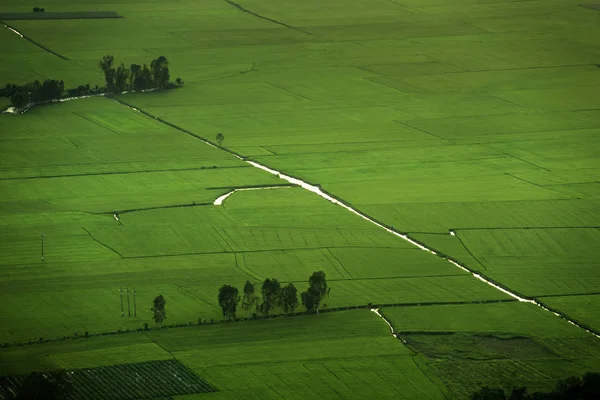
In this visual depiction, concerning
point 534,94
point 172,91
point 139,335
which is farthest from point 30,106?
point 139,335

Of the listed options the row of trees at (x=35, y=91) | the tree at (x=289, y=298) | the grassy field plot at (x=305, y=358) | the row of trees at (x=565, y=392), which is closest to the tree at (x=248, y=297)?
the grassy field plot at (x=305, y=358)

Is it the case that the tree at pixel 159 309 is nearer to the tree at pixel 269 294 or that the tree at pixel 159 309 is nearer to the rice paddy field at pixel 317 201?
the rice paddy field at pixel 317 201

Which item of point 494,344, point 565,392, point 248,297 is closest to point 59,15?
point 248,297

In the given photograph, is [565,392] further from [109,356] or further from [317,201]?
[317,201]

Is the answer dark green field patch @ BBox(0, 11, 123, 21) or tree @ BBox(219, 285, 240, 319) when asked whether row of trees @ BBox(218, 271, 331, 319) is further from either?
dark green field patch @ BBox(0, 11, 123, 21)

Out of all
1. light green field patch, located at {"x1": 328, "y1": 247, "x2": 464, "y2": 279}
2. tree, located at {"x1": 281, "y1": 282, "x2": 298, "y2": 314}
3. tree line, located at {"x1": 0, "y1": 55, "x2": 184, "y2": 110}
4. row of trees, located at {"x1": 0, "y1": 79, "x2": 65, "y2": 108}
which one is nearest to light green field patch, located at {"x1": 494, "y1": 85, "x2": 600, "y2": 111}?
tree line, located at {"x1": 0, "y1": 55, "x2": 184, "y2": 110}

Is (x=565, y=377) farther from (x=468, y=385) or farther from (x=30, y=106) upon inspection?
(x=30, y=106)

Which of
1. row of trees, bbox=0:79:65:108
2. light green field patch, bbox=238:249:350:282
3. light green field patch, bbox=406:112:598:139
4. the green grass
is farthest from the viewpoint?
row of trees, bbox=0:79:65:108
